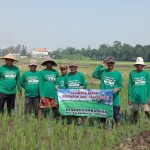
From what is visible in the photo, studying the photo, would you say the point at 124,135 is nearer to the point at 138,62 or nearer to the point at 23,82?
the point at 138,62

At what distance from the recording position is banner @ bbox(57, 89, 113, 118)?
616 cm

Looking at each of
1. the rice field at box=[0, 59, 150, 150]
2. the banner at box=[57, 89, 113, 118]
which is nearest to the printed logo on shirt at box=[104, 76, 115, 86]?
the banner at box=[57, 89, 113, 118]

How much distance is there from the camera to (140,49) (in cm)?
8488

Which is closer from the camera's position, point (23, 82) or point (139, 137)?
point (139, 137)

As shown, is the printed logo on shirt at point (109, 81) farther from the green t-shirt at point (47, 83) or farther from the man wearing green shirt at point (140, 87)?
the green t-shirt at point (47, 83)

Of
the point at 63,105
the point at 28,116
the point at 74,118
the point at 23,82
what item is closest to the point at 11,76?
the point at 23,82

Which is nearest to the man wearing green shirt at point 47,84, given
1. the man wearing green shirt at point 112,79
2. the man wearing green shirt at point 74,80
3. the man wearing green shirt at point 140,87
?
the man wearing green shirt at point 74,80

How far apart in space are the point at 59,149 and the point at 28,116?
218 cm

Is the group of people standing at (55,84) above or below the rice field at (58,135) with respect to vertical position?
above

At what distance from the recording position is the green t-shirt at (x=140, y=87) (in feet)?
20.8

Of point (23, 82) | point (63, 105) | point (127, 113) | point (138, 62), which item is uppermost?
point (138, 62)

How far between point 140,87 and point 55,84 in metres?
2.09

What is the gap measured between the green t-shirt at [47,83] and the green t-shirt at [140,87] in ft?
6.28

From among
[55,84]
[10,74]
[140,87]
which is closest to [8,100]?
[10,74]
